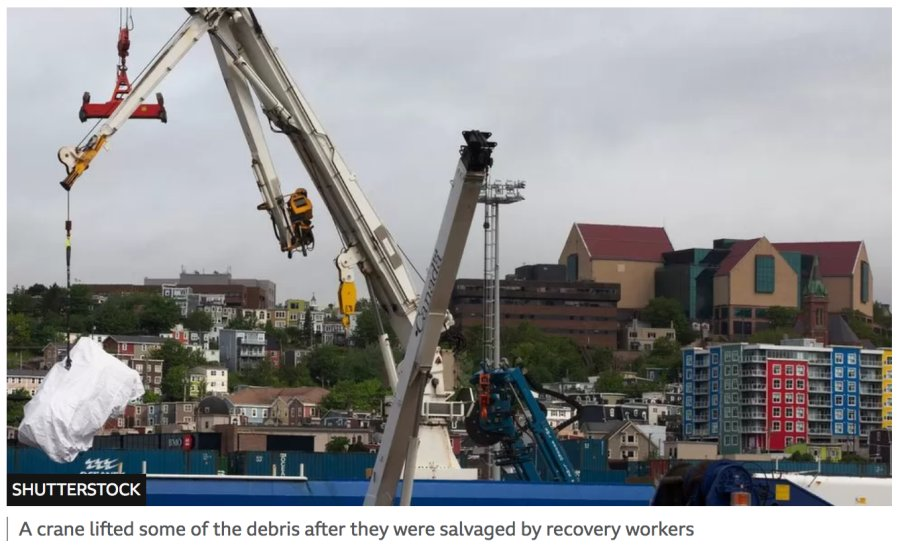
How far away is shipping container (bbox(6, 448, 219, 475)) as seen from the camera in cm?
6375

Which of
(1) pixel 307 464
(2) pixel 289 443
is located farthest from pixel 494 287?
(2) pixel 289 443

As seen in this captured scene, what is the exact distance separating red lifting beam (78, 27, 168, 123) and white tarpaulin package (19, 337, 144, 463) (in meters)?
6.50

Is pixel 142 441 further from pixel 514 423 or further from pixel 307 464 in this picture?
pixel 514 423

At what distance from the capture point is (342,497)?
4006 centimetres

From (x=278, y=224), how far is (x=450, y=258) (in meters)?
16.2

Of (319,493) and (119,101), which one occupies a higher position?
(119,101)

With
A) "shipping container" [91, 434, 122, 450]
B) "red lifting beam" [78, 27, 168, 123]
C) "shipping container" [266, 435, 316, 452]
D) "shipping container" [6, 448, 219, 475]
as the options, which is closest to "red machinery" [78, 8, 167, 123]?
"red lifting beam" [78, 27, 168, 123]

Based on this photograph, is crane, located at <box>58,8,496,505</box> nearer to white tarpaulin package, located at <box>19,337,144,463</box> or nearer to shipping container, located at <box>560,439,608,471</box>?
white tarpaulin package, located at <box>19,337,144,463</box>

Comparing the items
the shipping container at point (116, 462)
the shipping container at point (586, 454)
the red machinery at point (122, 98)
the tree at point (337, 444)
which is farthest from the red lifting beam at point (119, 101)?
the tree at point (337, 444)

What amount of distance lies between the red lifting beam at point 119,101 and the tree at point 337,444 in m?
89.3

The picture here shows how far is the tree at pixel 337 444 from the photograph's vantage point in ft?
424

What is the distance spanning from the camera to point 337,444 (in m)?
132

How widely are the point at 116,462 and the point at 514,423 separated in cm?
1729

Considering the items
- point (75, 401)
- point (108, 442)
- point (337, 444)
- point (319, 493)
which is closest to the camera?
point (75, 401)
